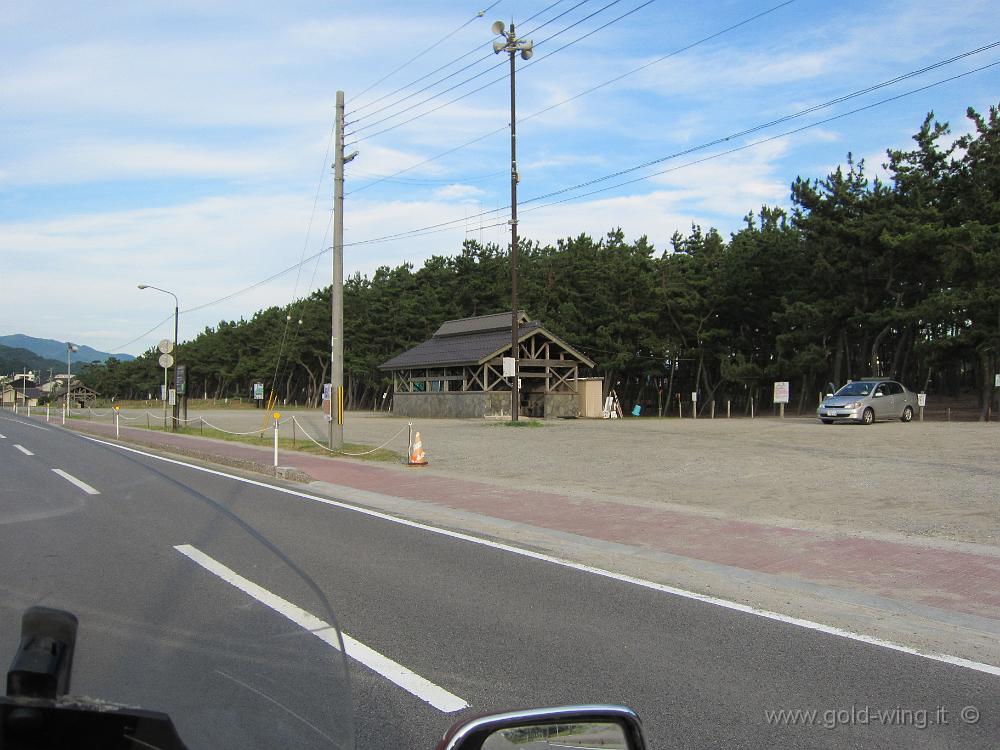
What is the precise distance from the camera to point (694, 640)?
5461 mm

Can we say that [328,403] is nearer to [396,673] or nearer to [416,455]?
[416,455]

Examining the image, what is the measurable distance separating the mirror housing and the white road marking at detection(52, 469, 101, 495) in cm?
1243

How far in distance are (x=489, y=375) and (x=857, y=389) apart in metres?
19.5

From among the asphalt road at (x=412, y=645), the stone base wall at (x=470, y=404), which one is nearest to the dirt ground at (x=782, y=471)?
the asphalt road at (x=412, y=645)

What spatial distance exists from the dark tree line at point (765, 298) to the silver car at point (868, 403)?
5719mm

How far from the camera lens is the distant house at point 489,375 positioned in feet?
139

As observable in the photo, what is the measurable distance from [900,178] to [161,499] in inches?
1513

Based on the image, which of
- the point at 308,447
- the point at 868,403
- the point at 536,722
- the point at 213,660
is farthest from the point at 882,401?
the point at 213,660

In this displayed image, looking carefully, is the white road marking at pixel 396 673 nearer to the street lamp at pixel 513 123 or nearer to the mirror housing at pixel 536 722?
the mirror housing at pixel 536 722

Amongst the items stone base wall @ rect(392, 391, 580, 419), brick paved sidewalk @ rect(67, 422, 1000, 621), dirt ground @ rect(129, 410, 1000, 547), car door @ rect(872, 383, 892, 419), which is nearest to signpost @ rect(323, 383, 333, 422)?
dirt ground @ rect(129, 410, 1000, 547)

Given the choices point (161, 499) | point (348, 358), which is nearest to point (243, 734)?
point (161, 499)

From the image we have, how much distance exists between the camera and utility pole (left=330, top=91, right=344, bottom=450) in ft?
67.2

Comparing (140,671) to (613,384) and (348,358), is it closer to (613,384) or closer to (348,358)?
(613,384)

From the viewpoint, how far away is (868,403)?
95.5ft
